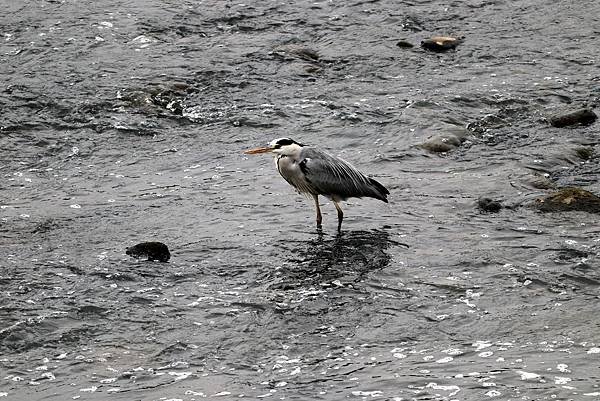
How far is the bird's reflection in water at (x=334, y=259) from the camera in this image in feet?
39.6

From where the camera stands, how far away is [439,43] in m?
20.0

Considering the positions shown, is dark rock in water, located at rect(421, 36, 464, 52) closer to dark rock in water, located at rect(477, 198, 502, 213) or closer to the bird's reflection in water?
dark rock in water, located at rect(477, 198, 502, 213)

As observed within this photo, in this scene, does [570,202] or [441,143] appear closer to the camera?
[570,202]

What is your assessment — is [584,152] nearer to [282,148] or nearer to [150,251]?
[282,148]

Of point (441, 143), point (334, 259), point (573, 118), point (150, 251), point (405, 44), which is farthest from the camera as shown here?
point (405, 44)

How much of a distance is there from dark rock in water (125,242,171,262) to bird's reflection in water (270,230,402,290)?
135 centimetres

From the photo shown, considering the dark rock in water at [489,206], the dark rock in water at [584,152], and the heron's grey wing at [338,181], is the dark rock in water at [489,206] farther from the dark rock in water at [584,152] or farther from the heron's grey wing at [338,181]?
the dark rock in water at [584,152]

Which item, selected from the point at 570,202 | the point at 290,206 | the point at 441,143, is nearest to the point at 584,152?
the point at 441,143

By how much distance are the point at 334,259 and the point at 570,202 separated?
10.2ft

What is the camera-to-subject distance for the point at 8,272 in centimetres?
1215

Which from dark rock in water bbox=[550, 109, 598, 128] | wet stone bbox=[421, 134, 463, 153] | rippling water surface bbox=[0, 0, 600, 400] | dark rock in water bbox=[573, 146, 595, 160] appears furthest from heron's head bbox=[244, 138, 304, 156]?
dark rock in water bbox=[550, 109, 598, 128]

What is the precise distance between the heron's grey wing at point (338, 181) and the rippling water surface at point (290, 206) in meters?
0.39

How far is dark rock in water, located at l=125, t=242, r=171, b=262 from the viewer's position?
1248 centimetres

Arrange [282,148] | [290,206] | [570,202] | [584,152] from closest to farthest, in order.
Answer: [570,202]
[282,148]
[290,206]
[584,152]
